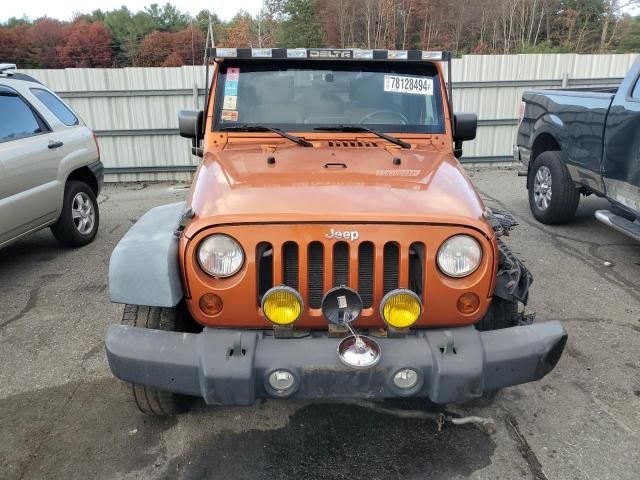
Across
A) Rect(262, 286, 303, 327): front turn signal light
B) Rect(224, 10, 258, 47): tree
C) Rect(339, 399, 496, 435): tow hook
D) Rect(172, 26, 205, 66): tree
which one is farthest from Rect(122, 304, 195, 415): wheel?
Rect(172, 26, 205, 66): tree

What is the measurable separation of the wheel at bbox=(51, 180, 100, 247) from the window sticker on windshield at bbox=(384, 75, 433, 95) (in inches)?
151

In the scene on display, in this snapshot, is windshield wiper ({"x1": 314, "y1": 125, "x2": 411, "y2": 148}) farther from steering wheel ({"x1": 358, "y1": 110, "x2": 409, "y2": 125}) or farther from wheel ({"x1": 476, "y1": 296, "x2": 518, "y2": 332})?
wheel ({"x1": 476, "y1": 296, "x2": 518, "y2": 332})

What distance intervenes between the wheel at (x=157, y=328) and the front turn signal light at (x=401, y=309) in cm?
105

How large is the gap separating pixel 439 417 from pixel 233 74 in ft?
8.39

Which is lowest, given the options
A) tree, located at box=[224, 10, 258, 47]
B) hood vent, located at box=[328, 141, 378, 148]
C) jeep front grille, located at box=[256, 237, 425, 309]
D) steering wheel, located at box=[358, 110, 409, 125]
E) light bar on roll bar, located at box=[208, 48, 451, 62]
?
jeep front grille, located at box=[256, 237, 425, 309]

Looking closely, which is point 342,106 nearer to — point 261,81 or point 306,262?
point 261,81

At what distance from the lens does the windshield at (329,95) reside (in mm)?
3588

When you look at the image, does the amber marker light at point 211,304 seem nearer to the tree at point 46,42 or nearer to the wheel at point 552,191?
the wheel at point 552,191

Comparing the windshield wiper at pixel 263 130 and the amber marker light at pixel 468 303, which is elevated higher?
the windshield wiper at pixel 263 130

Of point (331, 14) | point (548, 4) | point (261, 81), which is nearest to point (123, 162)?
point (261, 81)

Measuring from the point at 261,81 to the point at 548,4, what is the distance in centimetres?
3753

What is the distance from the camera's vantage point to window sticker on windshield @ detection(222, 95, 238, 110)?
3609 mm

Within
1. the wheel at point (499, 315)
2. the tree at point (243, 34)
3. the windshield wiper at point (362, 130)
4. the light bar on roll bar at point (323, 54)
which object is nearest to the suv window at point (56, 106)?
the light bar on roll bar at point (323, 54)

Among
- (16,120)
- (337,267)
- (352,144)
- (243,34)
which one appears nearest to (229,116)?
(352,144)
